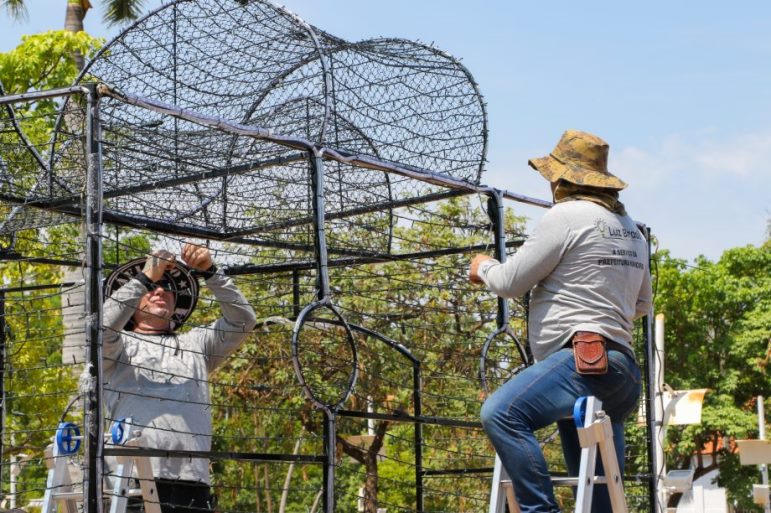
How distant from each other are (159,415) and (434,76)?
2.55 metres

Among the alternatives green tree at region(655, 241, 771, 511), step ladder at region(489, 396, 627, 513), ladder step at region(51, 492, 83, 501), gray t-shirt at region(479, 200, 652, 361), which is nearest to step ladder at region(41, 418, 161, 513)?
ladder step at region(51, 492, 83, 501)

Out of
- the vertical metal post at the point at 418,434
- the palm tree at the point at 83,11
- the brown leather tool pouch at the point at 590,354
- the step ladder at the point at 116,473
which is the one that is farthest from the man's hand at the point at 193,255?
the palm tree at the point at 83,11

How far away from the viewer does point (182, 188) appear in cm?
640

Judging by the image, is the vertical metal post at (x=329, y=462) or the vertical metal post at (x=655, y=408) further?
the vertical metal post at (x=655, y=408)

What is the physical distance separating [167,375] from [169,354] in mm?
124

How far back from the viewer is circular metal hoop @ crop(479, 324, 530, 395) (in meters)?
5.88

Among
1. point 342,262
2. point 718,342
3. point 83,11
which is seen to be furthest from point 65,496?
point 718,342

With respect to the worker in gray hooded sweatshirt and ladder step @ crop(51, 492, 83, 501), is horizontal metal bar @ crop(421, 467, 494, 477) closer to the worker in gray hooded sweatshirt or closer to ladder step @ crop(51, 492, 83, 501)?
the worker in gray hooded sweatshirt

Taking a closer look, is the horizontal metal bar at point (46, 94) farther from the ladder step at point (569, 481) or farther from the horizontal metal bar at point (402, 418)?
the ladder step at point (569, 481)

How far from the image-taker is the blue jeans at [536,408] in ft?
13.0

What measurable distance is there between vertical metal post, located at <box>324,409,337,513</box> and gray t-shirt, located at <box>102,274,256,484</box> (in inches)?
20.7

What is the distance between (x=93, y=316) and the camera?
408 cm

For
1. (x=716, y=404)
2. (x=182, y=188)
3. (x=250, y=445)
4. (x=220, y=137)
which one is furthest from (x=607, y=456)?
(x=716, y=404)

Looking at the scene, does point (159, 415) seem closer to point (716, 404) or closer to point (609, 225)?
point (609, 225)
